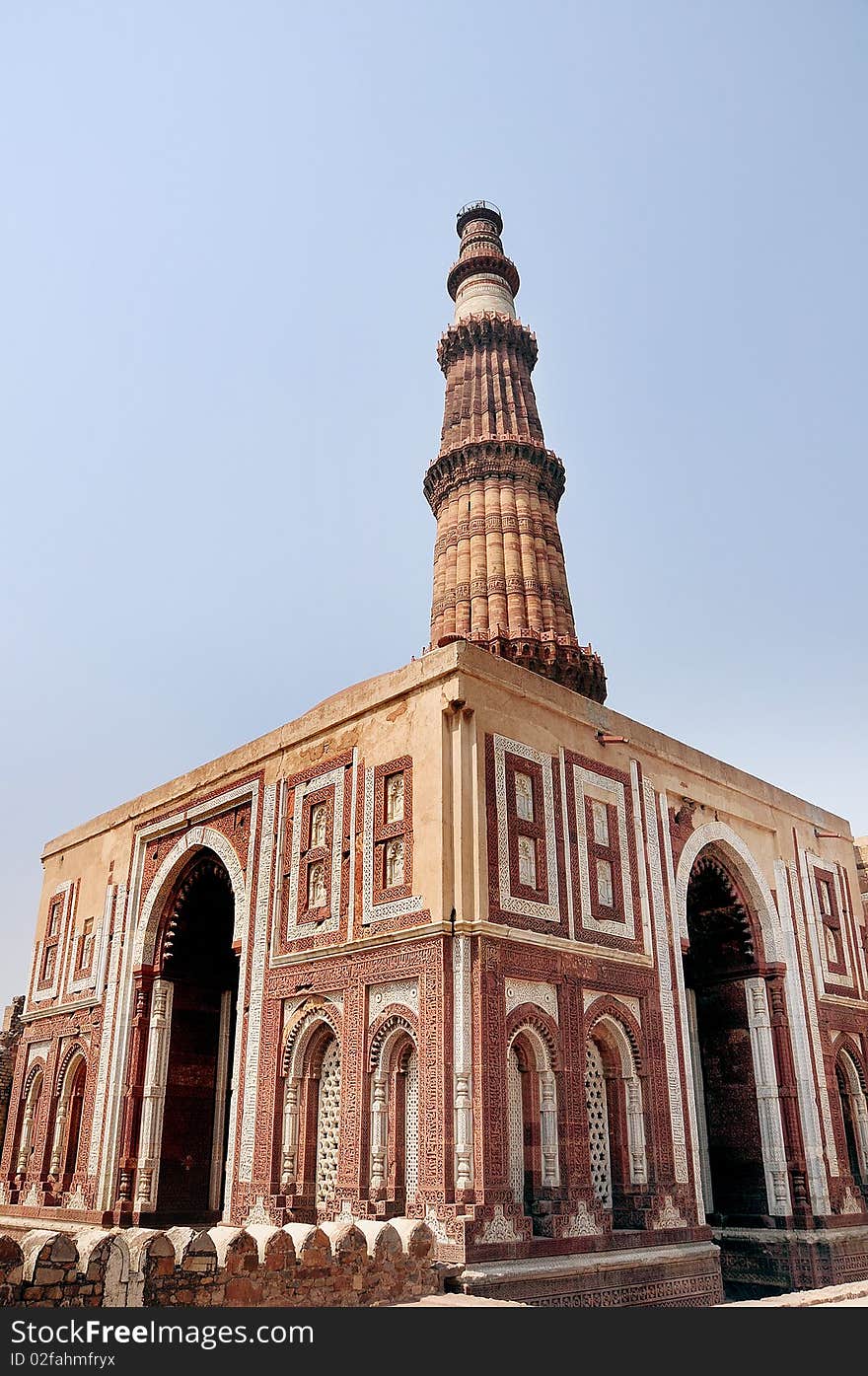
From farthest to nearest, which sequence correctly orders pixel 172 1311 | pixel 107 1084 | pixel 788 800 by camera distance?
pixel 788 800, pixel 107 1084, pixel 172 1311

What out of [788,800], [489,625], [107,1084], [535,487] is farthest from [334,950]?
[535,487]

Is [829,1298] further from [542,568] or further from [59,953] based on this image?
[542,568]

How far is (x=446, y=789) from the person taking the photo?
12.4 meters

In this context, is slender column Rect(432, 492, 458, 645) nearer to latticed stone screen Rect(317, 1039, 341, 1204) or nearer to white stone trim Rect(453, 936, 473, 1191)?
latticed stone screen Rect(317, 1039, 341, 1204)

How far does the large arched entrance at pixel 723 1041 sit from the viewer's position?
625 inches

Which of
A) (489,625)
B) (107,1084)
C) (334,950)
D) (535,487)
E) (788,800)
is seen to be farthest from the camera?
(535,487)

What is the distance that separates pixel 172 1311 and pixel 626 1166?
7.11m

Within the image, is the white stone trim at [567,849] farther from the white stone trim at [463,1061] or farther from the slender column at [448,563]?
the slender column at [448,563]

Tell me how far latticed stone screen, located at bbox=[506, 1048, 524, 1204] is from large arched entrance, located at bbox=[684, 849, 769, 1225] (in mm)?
4508

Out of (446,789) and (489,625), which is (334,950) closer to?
(446,789)

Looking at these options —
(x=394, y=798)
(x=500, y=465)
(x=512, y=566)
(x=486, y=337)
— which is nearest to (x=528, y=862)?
(x=394, y=798)

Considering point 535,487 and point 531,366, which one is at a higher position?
point 531,366

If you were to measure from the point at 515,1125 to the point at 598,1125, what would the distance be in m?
1.84

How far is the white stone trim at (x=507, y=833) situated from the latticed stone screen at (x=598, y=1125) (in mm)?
1791
